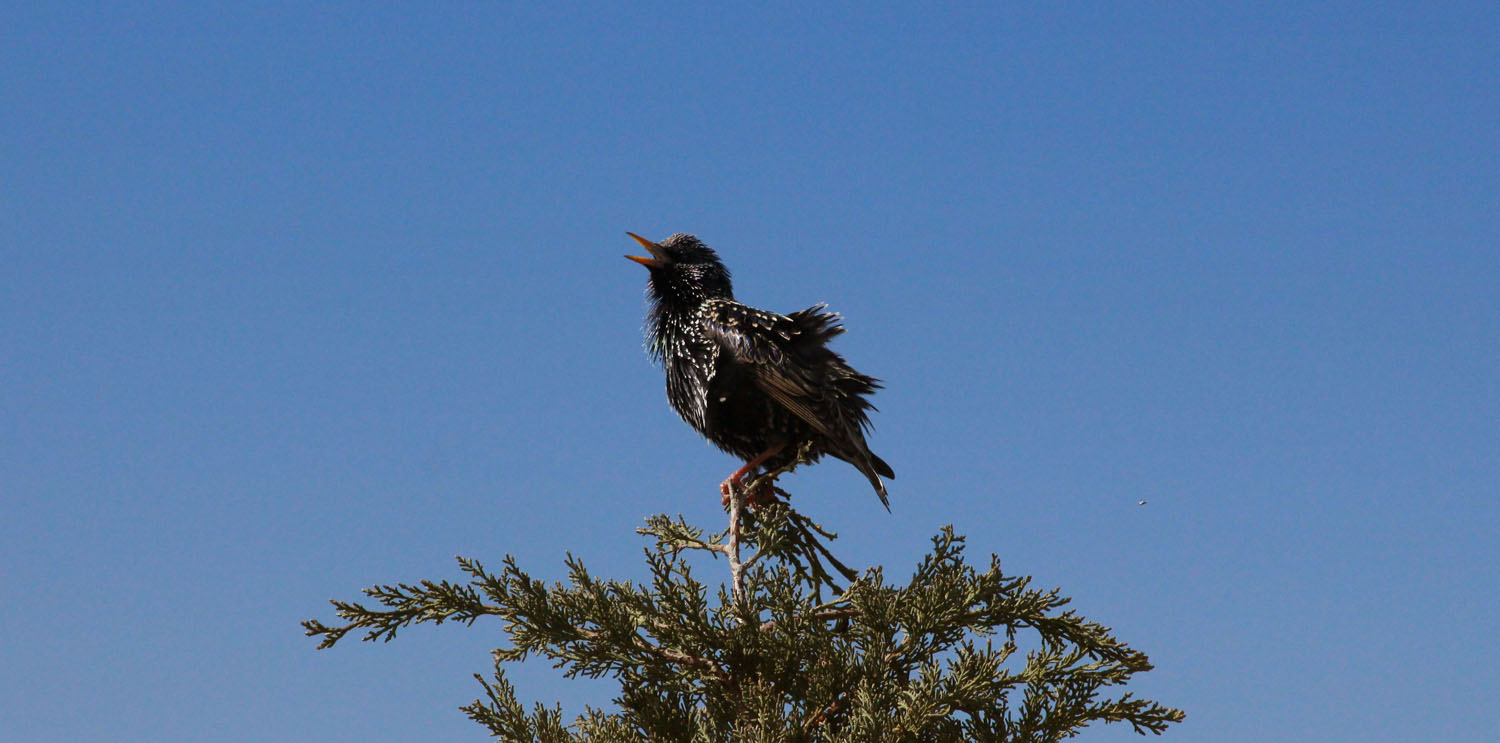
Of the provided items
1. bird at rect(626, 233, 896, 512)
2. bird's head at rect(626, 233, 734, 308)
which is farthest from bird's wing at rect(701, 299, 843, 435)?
bird's head at rect(626, 233, 734, 308)

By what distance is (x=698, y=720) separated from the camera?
16.5 feet

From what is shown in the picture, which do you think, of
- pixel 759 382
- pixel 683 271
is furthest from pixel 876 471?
pixel 683 271

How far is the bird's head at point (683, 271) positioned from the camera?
25.4 ft

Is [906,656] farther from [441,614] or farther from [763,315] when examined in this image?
[763,315]

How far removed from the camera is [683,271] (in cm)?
783

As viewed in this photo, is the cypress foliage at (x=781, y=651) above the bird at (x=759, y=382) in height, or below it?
below

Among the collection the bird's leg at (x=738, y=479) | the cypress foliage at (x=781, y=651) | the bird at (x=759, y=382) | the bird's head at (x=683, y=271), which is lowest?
the cypress foliage at (x=781, y=651)

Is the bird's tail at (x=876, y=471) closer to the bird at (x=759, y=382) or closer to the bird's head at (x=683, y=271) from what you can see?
the bird at (x=759, y=382)

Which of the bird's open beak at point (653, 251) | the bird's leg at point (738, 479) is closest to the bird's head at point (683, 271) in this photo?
the bird's open beak at point (653, 251)

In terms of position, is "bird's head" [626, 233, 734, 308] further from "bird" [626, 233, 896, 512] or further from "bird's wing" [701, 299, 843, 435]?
"bird's wing" [701, 299, 843, 435]

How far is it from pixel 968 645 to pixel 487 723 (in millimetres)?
2132

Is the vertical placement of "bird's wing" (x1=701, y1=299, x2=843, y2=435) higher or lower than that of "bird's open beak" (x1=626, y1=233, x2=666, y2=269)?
lower

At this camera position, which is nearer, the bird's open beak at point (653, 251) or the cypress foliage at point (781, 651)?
the cypress foliage at point (781, 651)

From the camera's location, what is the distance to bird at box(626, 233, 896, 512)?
7000mm
